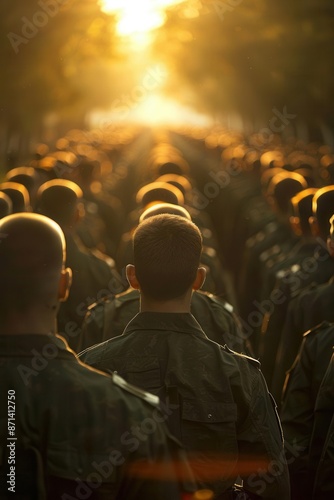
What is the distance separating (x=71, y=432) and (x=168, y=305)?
1142 millimetres

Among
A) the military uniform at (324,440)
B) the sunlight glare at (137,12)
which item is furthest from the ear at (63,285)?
the sunlight glare at (137,12)

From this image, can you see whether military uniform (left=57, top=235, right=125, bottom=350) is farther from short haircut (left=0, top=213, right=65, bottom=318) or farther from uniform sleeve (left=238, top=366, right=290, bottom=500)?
short haircut (left=0, top=213, right=65, bottom=318)

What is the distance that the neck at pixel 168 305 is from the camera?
4.11 metres

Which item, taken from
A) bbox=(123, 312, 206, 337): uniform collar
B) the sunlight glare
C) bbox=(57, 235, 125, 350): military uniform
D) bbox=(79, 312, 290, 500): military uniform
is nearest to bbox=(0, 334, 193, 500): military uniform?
bbox=(79, 312, 290, 500): military uniform

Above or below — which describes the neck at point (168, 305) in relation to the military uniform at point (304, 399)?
above

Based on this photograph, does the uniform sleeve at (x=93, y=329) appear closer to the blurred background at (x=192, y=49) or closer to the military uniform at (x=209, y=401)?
the military uniform at (x=209, y=401)

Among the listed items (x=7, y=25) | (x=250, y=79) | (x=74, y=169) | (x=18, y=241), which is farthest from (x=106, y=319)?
(x=250, y=79)

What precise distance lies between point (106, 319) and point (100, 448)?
2398 millimetres

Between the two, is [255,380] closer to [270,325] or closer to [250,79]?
[270,325]

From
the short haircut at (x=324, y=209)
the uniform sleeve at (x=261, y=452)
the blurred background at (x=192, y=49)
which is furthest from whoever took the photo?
the blurred background at (x=192, y=49)

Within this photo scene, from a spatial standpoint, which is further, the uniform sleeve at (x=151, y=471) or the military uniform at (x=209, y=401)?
the military uniform at (x=209, y=401)

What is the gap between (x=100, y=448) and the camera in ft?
10.0

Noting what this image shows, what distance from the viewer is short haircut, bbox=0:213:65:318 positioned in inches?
127

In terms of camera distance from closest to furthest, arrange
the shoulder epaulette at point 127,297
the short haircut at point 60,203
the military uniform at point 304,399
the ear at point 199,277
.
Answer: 1. the ear at point 199,277
2. the military uniform at point 304,399
3. the shoulder epaulette at point 127,297
4. the short haircut at point 60,203
